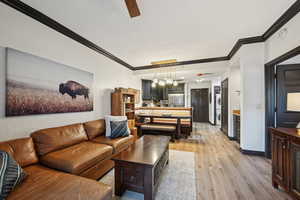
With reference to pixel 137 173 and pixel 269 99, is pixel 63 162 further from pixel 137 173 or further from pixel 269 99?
pixel 269 99

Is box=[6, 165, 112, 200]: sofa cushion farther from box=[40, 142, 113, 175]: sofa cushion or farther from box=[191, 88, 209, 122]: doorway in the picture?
box=[191, 88, 209, 122]: doorway

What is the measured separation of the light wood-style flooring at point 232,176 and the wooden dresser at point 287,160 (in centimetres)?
25

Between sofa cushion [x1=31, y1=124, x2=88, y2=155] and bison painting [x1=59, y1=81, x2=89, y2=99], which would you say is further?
bison painting [x1=59, y1=81, x2=89, y2=99]

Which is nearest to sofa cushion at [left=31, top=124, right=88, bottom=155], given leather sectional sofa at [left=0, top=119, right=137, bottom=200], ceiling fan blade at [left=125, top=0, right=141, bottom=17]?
leather sectional sofa at [left=0, top=119, right=137, bottom=200]

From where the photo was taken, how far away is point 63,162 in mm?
1591

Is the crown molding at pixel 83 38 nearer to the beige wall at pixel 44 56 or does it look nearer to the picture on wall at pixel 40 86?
the beige wall at pixel 44 56

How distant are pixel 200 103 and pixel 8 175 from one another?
7.76 metres

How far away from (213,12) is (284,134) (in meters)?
2.05

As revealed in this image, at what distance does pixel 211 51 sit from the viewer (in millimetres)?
3576

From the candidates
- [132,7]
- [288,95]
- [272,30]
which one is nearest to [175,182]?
[132,7]

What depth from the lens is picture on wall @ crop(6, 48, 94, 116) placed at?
174 centimetres

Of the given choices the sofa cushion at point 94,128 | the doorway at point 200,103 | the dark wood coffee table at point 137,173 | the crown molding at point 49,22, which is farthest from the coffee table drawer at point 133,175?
the doorway at point 200,103

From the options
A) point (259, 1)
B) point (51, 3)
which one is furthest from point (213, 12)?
point (51, 3)

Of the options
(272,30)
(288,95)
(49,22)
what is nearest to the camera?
(49,22)
